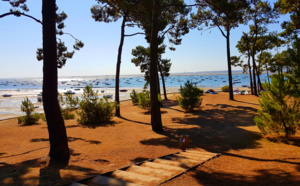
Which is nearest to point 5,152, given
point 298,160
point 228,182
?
point 228,182

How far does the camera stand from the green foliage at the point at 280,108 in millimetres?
8539

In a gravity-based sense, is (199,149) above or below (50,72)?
below

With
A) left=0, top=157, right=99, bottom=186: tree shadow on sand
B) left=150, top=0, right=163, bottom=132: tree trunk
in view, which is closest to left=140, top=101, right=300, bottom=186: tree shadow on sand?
left=150, top=0, right=163, bottom=132: tree trunk

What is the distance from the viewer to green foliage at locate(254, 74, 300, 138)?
8539 mm

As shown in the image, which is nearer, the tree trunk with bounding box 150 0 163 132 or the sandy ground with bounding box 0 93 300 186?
the sandy ground with bounding box 0 93 300 186

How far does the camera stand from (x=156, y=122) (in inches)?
496

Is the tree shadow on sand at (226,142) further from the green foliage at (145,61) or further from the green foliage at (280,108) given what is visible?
the green foliage at (145,61)

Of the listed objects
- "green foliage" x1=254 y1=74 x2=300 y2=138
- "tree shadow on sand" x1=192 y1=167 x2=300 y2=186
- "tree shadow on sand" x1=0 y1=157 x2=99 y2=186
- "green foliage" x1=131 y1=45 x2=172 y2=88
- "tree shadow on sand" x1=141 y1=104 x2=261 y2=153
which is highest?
"green foliage" x1=131 y1=45 x2=172 y2=88

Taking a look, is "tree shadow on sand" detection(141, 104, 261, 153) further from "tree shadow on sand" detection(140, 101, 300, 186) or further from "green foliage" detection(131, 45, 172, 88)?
"green foliage" detection(131, 45, 172, 88)

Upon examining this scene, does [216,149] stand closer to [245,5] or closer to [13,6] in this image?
[245,5]

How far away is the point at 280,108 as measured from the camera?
879 cm

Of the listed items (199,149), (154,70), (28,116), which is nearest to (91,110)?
(28,116)

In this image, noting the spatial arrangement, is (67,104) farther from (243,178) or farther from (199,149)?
(243,178)

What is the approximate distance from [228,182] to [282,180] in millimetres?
1210
